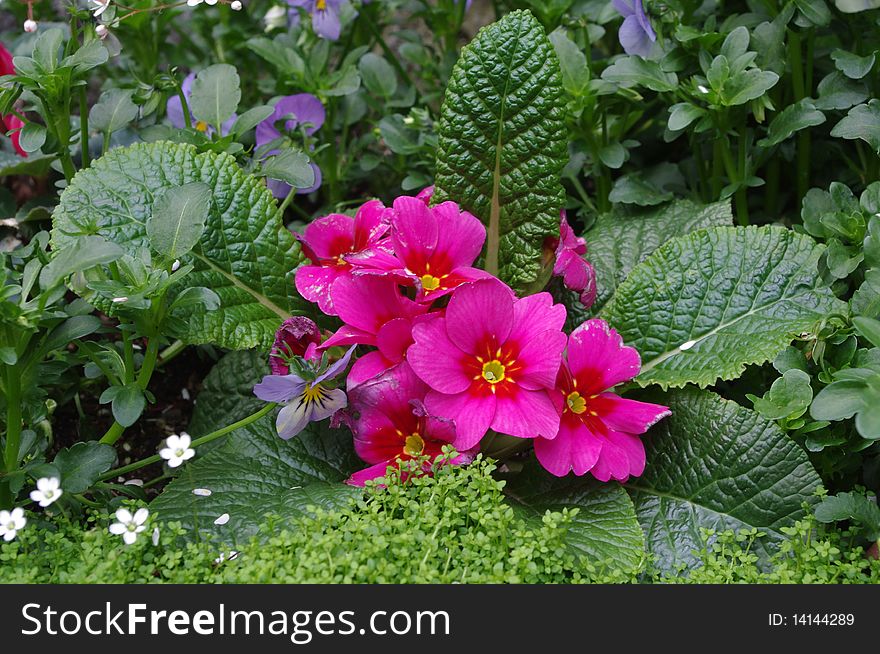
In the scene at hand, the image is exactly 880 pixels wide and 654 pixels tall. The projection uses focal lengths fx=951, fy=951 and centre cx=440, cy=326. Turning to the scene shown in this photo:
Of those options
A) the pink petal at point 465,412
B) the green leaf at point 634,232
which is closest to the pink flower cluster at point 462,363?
the pink petal at point 465,412

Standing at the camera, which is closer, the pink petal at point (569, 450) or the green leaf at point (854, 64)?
the pink petal at point (569, 450)

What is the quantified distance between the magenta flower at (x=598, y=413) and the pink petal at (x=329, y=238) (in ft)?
1.47

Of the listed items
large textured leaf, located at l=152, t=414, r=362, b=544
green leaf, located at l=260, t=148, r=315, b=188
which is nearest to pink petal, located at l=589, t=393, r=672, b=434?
large textured leaf, located at l=152, t=414, r=362, b=544

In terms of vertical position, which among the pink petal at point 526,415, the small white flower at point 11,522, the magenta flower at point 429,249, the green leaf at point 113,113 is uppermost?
the green leaf at point 113,113

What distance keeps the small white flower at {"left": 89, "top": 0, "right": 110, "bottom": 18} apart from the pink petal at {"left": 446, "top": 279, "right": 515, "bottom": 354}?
787mm

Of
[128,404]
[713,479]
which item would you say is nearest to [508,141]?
[713,479]

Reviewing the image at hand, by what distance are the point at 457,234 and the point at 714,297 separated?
0.47 metres

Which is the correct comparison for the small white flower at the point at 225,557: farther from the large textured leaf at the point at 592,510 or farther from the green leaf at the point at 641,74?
the green leaf at the point at 641,74

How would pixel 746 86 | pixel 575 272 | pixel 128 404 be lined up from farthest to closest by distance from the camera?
pixel 746 86, pixel 575 272, pixel 128 404

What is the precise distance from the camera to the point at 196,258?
160 cm

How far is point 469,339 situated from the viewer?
1.46m

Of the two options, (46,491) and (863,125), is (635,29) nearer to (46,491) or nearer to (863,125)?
(863,125)

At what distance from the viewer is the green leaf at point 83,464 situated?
1.37 metres

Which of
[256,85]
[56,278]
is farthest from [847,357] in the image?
[256,85]
